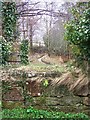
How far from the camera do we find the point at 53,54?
512 cm

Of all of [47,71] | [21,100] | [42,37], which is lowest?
[21,100]

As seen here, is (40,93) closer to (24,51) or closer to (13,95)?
(13,95)

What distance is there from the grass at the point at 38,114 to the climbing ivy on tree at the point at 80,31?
64cm

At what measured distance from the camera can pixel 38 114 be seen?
200 inches

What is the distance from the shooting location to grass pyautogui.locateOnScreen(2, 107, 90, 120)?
506cm

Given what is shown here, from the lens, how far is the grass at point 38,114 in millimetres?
5062

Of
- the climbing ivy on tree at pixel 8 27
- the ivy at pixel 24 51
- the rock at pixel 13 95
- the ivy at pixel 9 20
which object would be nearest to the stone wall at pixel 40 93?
the rock at pixel 13 95

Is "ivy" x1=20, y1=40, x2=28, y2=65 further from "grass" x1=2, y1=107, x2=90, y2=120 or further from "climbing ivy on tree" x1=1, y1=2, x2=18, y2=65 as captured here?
"grass" x1=2, y1=107, x2=90, y2=120

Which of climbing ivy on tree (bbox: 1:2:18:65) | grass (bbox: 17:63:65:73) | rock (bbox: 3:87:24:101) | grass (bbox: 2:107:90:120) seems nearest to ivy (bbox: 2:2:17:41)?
climbing ivy on tree (bbox: 1:2:18:65)

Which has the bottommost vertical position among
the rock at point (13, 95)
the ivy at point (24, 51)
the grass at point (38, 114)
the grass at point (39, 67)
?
the grass at point (38, 114)

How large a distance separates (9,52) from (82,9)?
3.13 ft

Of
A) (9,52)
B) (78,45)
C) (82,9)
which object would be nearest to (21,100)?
(9,52)

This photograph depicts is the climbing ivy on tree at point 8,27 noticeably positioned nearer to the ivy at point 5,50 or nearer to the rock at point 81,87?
the ivy at point 5,50

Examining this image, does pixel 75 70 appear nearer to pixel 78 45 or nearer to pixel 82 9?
pixel 78 45
